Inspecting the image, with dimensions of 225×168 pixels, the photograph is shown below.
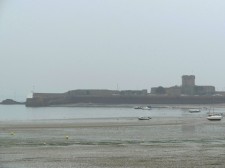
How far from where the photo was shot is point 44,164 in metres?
26.2

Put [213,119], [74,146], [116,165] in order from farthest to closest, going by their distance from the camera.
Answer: [213,119], [74,146], [116,165]

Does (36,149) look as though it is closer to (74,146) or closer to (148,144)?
(74,146)

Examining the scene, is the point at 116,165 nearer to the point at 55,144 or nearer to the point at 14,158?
the point at 14,158

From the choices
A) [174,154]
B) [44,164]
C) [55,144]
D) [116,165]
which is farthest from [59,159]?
[55,144]

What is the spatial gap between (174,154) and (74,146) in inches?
341

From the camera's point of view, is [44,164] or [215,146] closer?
[44,164]

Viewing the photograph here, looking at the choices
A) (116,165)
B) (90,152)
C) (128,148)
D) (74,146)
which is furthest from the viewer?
(74,146)

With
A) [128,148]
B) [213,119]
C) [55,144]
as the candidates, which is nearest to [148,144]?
[128,148]

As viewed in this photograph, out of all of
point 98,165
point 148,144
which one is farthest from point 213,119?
point 98,165

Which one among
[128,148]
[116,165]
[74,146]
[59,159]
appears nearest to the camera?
[116,165]

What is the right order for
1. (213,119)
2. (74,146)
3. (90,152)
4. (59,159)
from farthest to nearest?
(213,119)
(74,146)
(90,152)
(59,159)

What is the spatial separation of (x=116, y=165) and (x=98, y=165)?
0.91 metres

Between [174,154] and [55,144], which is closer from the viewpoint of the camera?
[174,154]

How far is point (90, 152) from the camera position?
31625 millimetres
